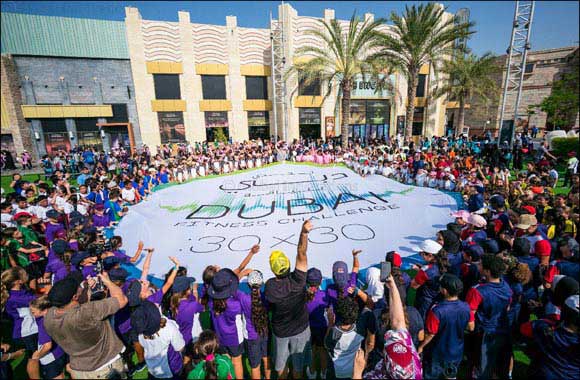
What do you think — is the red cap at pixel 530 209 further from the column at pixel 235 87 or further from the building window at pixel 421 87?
the building window at pixel 421 87

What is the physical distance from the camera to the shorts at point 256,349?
143 inches

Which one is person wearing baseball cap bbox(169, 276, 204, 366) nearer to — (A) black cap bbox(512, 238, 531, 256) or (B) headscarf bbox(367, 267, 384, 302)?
(B) headscarf bbox(367, 267, 384, 302)

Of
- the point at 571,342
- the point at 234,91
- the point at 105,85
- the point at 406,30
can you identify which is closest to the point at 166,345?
the point at 571,342

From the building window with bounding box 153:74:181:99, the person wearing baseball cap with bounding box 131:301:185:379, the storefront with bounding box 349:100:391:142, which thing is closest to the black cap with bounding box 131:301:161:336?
the person wearing baseball cap with bounding box 131:301:185:379

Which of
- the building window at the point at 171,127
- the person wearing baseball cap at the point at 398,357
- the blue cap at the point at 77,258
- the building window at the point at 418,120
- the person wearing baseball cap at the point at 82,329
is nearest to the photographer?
the person wearing baseball cap at the point at 398,357

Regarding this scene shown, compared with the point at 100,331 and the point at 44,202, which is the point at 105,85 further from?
the point at 100,331

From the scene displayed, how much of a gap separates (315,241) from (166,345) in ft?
15.1

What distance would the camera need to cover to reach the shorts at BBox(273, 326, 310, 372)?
3.43m

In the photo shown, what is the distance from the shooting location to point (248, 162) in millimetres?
18453

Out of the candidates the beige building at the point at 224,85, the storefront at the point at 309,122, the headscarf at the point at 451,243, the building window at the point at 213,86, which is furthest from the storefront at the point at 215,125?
the headscarf at the point at 451,243

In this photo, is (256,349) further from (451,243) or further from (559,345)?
(451,243)

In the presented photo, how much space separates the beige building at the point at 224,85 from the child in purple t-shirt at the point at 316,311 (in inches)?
1004

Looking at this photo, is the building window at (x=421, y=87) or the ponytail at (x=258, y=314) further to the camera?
the building window at (x=421, y=87)

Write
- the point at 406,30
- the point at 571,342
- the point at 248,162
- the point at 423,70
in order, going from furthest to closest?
the point at 423,70, the point at 406,30, the point at 248,162, the point at 571,342
